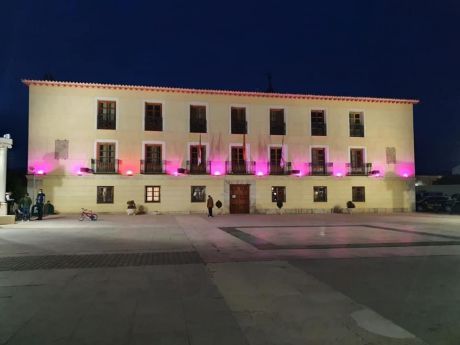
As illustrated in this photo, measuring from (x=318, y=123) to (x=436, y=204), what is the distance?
12360 mm

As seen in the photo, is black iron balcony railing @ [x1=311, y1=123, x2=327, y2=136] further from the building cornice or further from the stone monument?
the stone monument

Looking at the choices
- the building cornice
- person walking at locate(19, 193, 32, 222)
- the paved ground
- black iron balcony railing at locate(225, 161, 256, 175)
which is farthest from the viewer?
black iron balcony railing at locate(225, 161, 256, 175)

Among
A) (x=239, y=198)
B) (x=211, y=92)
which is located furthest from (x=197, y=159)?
(x=211, y=92)

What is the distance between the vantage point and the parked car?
31.1 m

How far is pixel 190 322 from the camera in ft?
14.9

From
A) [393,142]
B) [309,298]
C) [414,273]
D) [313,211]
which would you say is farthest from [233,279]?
[393,142]

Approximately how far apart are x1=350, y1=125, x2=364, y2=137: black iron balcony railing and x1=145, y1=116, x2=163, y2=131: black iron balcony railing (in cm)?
1472

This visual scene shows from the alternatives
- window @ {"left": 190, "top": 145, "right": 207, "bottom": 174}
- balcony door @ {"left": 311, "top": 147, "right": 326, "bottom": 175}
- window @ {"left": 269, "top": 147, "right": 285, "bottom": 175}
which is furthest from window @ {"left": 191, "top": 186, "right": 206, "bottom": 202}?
balcony door @ {"left": 311, "top": 147, "right": 326, "bottom": 175}

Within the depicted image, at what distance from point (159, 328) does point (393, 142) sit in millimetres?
29587

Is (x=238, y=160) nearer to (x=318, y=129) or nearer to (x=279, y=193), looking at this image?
(x=279, y=193)

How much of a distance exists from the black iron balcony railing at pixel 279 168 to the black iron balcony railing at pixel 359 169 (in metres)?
4.85

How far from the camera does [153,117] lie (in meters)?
27.0

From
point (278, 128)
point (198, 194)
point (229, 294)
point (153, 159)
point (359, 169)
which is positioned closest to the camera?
point (229, 294)

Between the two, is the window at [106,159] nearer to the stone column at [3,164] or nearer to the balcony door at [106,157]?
the balcony door at [106,157]
